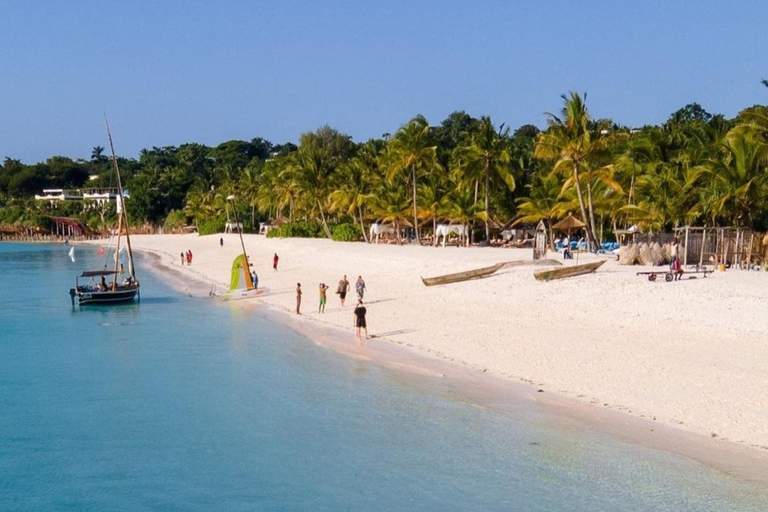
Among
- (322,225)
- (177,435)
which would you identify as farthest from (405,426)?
(322,225)

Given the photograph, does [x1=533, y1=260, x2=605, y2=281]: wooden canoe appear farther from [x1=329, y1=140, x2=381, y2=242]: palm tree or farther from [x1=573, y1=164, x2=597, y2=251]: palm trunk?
[x1=329, y1=140, x2=381, y2=242]: palm tree

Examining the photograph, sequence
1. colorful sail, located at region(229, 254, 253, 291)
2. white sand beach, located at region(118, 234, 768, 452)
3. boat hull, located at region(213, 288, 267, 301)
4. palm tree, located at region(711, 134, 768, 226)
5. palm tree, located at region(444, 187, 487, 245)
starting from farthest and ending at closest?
palm tree, located at region(444, 187, 487, 245) < colorful sail, located at region(229, 254, 253, 291) < boat hull, located at region(213, 288, 267, 301) < palm tree, located at region(711, 134, 768, 226) < white sand beach, located at region(118, 234, 768, 452)

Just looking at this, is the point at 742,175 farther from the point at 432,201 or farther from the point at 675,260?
the point at 432,201

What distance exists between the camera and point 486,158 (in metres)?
51.8

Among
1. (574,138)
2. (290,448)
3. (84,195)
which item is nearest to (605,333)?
(290,448)

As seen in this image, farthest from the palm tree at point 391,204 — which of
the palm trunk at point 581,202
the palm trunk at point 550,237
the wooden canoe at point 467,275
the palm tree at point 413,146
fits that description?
the wooden canoe at point 467,275

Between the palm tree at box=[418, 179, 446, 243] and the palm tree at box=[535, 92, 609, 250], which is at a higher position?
the palm tree at box=[535, 92, 609, 250]

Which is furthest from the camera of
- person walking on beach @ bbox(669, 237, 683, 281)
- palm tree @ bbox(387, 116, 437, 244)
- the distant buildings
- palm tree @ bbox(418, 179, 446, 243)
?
the distant buildings

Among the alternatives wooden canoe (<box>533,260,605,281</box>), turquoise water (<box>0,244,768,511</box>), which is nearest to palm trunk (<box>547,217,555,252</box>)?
wooden canoe (<box>533,260,605,281</box>)

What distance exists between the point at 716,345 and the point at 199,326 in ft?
60.7

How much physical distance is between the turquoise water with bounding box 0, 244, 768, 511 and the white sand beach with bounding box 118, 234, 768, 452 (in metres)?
1.83

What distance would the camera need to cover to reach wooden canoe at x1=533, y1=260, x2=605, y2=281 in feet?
91.6

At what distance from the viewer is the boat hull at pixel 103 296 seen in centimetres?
3456

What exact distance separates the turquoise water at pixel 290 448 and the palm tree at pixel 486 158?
101 feet
